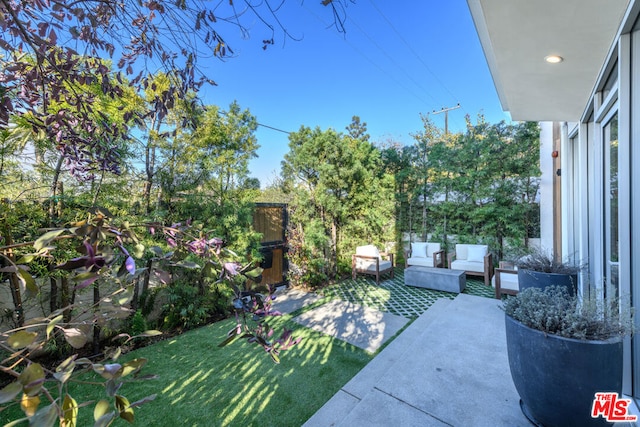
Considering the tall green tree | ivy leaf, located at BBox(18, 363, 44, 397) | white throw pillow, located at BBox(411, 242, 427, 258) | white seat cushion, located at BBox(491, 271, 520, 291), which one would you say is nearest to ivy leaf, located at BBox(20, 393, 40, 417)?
ivy leaf, located at BBox(18, 363, 44, 397)

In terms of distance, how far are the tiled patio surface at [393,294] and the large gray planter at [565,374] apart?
267cm

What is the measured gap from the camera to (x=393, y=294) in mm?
5480

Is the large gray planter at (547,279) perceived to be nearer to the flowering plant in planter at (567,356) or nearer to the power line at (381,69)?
the flowering plant in planter at (567,356)

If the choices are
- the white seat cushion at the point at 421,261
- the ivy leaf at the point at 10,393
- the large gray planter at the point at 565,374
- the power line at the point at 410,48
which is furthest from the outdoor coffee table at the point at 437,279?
the ivy leaf at the point at 10,393

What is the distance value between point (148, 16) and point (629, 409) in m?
3.47

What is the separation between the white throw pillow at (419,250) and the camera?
7.15m

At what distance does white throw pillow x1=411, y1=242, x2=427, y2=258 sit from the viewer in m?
7.15

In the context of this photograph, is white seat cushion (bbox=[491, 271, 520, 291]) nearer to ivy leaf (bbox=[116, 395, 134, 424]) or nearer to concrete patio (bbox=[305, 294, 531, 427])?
concrete patio (bbox=[305, 294, 531, 427])

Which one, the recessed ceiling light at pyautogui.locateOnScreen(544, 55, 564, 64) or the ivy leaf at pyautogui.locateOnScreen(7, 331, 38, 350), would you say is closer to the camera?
the ivy leaf at pyautogui.locateOnScreen(7, 331, 38, 350)

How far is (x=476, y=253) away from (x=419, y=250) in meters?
1.28

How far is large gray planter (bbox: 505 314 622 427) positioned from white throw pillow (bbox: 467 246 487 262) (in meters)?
5.21

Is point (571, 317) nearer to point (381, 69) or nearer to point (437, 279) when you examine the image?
point (437, 279)

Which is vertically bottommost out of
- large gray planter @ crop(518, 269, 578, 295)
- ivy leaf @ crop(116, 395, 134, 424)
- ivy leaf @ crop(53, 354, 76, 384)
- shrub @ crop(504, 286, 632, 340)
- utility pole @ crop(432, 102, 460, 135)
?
large gray planter @ crop(518, 269, 578, 295)

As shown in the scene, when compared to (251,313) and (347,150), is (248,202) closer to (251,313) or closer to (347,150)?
(347,150)
